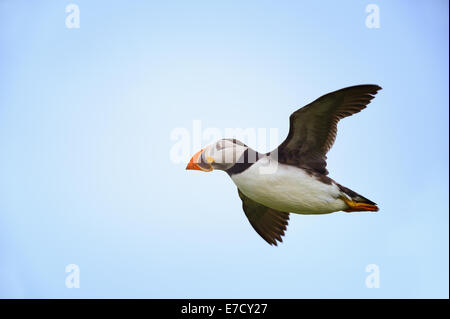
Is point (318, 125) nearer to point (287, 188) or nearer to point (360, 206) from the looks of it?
point (287, 188)

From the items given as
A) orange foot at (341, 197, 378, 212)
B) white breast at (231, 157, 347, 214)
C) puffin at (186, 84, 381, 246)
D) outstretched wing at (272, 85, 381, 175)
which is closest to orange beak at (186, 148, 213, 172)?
puffin at (186, 84, 381, 246)

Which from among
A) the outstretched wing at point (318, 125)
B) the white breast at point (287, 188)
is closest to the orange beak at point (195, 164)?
the white breast at point (287, 188)

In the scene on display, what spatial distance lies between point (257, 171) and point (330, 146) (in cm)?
75

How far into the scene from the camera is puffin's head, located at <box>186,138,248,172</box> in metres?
4.17

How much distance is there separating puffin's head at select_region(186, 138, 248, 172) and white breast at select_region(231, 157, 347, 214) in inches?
5.7

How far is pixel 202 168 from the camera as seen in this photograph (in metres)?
4.18

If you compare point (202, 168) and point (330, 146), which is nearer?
point (202, 168)

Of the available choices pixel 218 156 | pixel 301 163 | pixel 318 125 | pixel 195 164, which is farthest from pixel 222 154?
pixel 318 125

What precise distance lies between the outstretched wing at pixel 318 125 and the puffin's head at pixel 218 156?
0.43m

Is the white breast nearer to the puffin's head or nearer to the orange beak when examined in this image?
the puffin's head

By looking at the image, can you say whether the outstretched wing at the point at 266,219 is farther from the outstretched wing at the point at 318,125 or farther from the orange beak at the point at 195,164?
the orange beak at the point at 195,164
